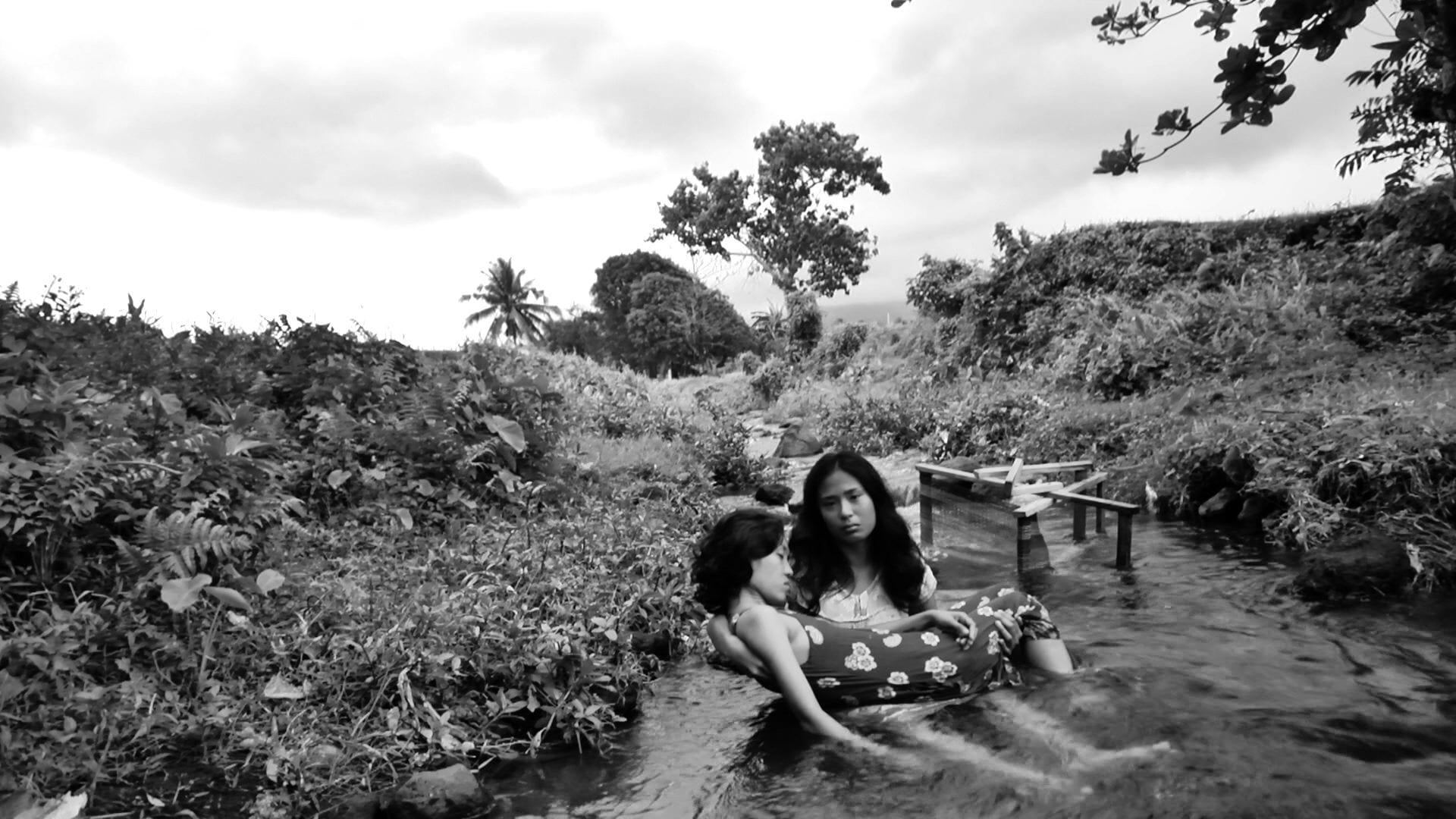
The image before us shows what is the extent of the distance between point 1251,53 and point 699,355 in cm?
3594

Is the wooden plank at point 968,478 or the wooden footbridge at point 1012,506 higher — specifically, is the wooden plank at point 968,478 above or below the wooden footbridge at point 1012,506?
above

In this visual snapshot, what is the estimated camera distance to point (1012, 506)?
25.6 ft

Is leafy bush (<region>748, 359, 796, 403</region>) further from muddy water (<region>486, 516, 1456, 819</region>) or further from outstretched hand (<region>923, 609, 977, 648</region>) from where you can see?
outstretched hand (<region>923, 609, 977, 648</region>)

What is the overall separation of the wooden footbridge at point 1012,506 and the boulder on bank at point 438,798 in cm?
501

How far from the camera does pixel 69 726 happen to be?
136 inches

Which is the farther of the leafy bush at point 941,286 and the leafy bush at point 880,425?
the leafy bush at point 941,286

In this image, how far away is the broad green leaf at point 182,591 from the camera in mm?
3928

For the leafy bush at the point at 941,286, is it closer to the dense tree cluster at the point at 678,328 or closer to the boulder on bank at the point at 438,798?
the dense tree cluster at the point at 678,328

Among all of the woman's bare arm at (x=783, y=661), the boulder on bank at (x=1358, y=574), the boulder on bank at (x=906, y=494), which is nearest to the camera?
the woman's bare arm at (x=783, y=661)

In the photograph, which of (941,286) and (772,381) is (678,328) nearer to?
(772,381)

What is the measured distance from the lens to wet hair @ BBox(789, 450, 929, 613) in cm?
473

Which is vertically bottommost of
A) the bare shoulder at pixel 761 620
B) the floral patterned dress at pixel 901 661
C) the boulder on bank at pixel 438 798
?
the boulder on bank at pixel 438 798

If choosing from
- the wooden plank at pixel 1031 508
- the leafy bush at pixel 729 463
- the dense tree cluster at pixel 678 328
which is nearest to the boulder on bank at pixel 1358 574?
the wooden plank at pixel 1031 508

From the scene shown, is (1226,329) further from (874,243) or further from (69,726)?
(874,243)
